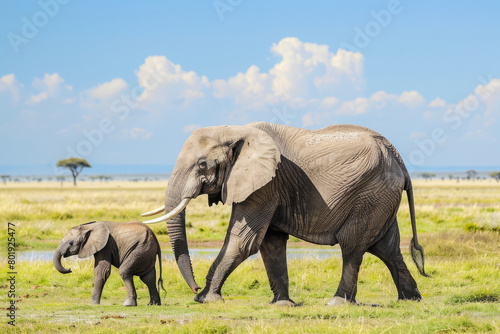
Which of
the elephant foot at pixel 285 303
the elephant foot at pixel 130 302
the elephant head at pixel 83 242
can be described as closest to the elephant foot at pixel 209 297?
the elephant foot at pixel 285 303

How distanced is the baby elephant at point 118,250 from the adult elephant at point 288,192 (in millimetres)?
867

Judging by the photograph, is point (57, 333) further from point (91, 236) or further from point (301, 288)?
point (301, 288)

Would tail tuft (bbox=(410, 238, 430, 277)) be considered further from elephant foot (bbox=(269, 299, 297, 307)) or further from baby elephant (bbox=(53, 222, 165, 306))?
baby elephant (bbox=(53, 222, 165, 306))

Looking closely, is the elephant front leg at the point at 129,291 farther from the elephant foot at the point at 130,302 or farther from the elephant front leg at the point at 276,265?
the elephant front leg at the point at 276,265

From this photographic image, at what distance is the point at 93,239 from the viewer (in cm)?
1116

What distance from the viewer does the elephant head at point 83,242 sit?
36.4 ft

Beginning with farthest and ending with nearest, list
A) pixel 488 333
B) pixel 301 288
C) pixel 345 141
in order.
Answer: pixel 301 288 < pixel 345 141 < pixel 488 333

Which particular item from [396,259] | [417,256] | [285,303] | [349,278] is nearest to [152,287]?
[285,303]

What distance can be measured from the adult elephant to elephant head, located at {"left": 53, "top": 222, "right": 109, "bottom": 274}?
4.03 ft

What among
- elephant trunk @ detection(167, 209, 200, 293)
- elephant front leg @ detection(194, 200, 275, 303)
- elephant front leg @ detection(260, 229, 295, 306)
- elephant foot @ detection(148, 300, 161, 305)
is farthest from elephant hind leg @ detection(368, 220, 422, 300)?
elephant foot @ detection(148, 300, 161, 305)

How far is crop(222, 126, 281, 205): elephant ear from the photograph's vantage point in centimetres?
1004

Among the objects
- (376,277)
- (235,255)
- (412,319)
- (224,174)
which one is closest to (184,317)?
(235,255)

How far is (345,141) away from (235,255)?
7.97 feet

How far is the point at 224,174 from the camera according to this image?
10.3 metres
